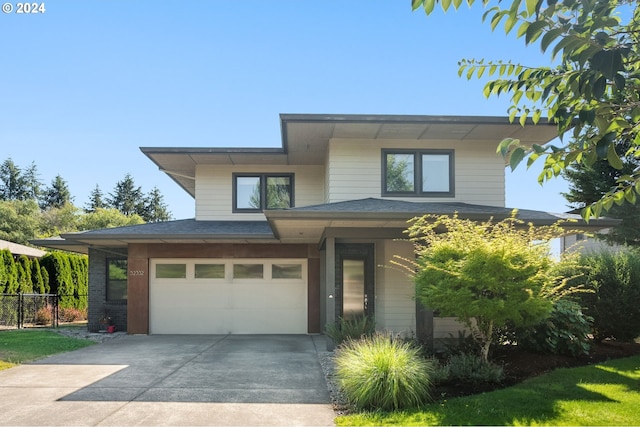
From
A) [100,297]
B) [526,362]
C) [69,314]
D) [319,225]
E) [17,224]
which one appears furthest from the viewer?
[17,224]

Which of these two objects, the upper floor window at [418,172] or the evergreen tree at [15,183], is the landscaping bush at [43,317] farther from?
the evergreen tree at [15,183]

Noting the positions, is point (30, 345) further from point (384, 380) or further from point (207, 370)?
point (384, 380)

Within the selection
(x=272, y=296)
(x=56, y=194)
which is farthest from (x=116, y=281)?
(x=56, y=194)

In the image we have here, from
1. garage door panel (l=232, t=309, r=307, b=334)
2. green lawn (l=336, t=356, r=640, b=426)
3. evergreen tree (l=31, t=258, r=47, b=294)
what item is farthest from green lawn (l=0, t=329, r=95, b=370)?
green lawn (l=336, t=356, r=640, b=426)

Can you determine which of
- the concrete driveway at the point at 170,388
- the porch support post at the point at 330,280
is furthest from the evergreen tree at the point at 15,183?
the porch support post at the point at 330,280

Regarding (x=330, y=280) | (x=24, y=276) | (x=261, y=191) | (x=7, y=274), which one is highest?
(x=261, y=191)

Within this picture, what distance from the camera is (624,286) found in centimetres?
1117

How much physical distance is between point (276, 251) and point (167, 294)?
3.51m

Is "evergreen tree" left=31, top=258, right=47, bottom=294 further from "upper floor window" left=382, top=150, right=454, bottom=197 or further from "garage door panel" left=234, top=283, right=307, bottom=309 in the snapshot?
"upper floor window" left=382, top=150, right=454, bottom=197

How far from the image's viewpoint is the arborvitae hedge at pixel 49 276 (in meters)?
19.8

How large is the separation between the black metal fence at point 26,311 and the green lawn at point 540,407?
657 inches

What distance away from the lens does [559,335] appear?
9609mm

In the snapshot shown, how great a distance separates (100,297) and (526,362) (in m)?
13.1

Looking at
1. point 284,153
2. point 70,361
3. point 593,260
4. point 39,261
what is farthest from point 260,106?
point 39,261
